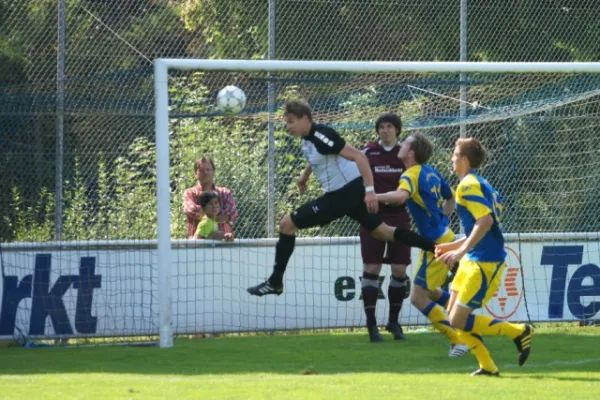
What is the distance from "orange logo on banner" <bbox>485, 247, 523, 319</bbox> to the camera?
487 inches

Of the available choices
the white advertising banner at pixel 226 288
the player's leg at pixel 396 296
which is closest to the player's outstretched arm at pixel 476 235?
the player's leg at pixel 396 296

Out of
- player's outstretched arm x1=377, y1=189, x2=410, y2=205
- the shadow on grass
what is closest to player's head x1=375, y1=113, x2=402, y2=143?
player's outstretched arm x1=377, y1=189, x2=410, y2=205

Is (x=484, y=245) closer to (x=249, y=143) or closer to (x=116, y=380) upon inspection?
(x=116, y=380)

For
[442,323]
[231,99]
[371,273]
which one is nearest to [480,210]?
[442,323]

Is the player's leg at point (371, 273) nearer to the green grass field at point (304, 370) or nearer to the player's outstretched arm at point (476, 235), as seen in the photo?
the green grass field at point (304, 370)

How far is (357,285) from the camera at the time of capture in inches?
479

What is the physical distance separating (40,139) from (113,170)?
2.87 ft

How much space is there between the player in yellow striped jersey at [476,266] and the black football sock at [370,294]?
2427mm

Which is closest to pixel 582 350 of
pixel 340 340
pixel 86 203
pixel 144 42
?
pixel 340 340

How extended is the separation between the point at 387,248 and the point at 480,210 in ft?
9.10

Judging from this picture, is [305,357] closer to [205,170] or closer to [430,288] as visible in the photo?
[430,288]

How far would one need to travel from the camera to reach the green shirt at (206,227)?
39.3 feet

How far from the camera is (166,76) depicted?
1059cm

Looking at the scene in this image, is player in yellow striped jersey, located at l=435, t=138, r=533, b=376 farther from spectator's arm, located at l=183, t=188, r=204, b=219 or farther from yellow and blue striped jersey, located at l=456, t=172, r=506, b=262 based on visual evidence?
spectator's arm, located at l=183, t=188, r=204, b=219
